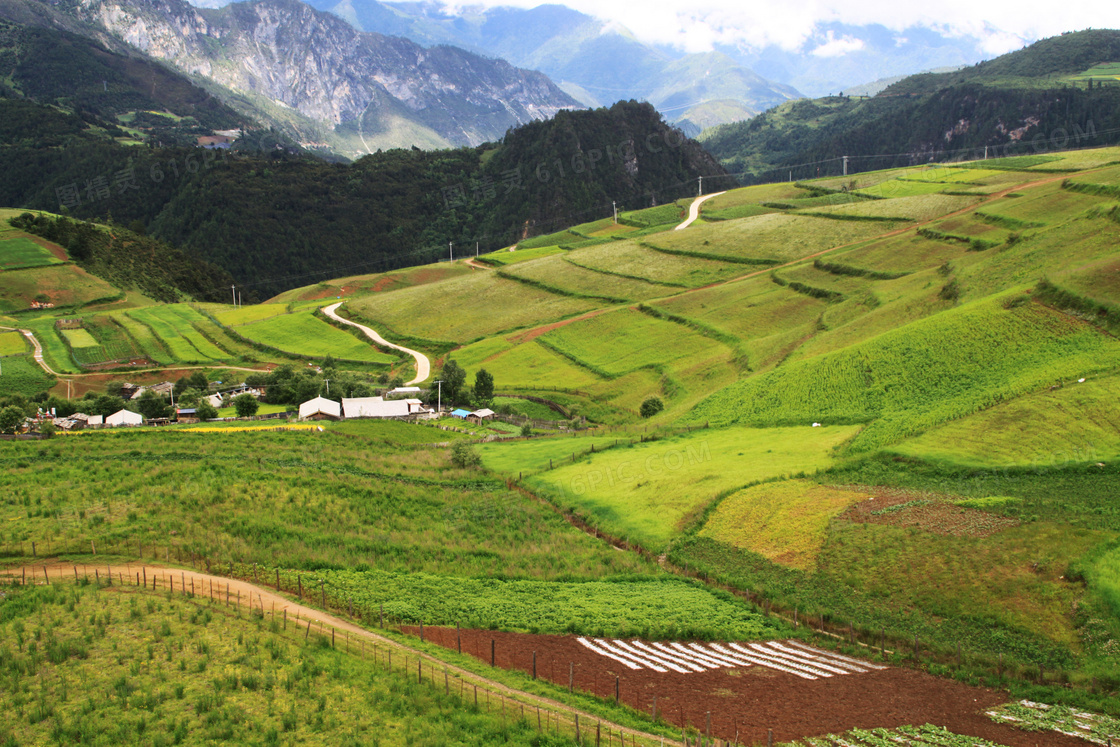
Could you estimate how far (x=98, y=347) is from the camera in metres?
93.3

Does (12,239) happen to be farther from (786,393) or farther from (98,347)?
(786,393)

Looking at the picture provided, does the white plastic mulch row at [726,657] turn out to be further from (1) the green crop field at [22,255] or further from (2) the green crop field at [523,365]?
(1) the green crop field at [22,255]

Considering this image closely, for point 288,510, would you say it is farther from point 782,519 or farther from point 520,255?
point 520,255

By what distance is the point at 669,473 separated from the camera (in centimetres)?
4275

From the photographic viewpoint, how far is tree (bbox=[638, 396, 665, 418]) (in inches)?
2514

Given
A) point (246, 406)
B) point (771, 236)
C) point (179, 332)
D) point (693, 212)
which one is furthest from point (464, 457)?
point (693, 212)

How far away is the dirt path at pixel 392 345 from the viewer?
85.6m

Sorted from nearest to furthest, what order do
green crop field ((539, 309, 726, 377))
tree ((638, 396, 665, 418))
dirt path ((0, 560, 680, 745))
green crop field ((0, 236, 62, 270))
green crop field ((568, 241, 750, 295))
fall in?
dirt path ((0, 560, 680, 745)) → tree ((638, 396, 665, 418)) → green crop field ((539, 309, 726, 377)) → green crop field ((568, 241, 750, 295)) → green crop field ((0, 236, 62, 270))

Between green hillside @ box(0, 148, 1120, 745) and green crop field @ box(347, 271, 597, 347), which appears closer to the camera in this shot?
green hillside @ box(0, 148, 1120, 745)

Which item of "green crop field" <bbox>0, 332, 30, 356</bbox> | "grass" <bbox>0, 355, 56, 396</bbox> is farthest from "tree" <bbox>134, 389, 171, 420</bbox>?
"green crop field" <bbox>0, 332, 30, 356</bbox>

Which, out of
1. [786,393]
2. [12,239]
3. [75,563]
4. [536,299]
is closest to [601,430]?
[786,393]

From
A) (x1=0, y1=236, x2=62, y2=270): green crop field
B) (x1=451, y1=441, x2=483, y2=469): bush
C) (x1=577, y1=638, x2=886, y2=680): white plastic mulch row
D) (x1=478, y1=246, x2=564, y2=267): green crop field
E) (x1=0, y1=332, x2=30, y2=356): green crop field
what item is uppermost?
(x1=0, y1=236, x2=62, y2=270): green crop field

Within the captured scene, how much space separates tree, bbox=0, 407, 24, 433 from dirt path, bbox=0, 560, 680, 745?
121 feet

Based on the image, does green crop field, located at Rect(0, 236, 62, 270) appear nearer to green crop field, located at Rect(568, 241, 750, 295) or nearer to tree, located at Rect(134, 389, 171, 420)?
tree, located at Rect(134, 389, 171, 420)
